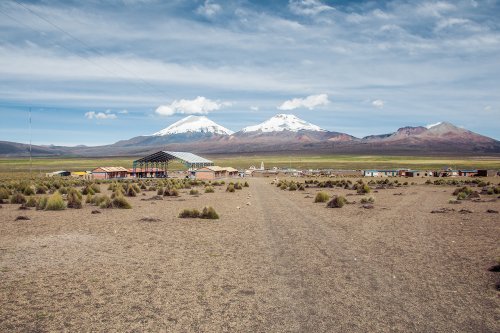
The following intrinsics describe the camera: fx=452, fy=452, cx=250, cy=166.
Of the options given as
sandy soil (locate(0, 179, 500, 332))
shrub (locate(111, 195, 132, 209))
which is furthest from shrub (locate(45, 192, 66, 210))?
sandy soil (locate(0, 179, 500, 332))

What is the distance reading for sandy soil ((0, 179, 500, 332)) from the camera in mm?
Result: 6820

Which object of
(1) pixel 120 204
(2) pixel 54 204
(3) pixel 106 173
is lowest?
(3) pixel 106 173

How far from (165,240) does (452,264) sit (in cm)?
815

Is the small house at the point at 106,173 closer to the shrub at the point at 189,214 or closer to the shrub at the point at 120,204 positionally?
the shrub at the point at 120,204

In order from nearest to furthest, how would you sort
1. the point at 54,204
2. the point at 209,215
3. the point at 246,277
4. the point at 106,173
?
1. the point at 246,277
2. the point at 209,215
3. the point at 54,204
4. the point at 106,173

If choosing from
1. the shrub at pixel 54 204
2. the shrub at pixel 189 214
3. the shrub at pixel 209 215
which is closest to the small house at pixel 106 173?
the shrub at pixel 54 204

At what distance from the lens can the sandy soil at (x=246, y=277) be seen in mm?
6820

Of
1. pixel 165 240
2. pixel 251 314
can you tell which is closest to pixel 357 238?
pixel 165 240

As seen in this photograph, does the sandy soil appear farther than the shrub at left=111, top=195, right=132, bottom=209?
No

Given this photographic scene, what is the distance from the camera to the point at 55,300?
302 inches

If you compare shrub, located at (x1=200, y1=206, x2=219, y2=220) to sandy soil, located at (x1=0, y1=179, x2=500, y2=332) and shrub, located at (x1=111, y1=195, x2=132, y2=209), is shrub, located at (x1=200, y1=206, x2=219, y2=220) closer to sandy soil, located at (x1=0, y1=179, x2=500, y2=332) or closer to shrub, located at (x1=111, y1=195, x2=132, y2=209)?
sandy soil, located at (x1=0, y1=179, x2=500, y2=332)

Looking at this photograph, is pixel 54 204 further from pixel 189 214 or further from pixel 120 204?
pixel 189 214

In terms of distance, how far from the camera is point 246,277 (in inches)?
374

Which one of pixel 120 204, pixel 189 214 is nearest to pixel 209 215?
pixel 189 214
